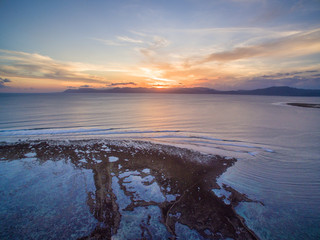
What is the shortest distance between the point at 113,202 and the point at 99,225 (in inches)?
40.5

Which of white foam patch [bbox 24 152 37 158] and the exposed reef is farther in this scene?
white foam patch [bbox 24 152 37 158]

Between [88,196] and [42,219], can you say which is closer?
[42,219]

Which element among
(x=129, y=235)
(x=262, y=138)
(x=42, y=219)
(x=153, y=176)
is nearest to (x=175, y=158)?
(x=153, y=176)

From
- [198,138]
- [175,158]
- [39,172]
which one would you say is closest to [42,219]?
[39,172]

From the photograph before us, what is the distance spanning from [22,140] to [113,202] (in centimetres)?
1257

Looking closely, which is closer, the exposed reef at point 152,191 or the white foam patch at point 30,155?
the exposed reef at point 152,191

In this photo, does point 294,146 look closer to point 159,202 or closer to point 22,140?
point 159,202

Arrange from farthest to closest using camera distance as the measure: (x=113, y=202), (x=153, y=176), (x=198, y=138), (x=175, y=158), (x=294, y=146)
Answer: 1. (x=198, y=138)
2. (x=294, y=146)
3. (x=175, y=158)
4. (x=153, y=176)
5. (x=113, y=202)

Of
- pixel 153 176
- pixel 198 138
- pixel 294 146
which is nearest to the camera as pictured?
pixel 153 176

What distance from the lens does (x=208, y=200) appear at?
6.05 m

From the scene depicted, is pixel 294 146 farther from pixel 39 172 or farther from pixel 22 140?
pixel 22 140

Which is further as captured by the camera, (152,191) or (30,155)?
(30,155)

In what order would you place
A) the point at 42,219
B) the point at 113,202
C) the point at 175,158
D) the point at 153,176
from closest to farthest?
the point at 42,219 < the point at 113,202 < the point at 153,176 < the point at 175,158

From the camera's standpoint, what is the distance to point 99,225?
484cm
